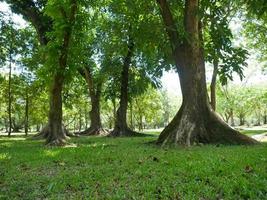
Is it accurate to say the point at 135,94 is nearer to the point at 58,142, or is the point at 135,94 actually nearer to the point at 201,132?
the point at 58,142

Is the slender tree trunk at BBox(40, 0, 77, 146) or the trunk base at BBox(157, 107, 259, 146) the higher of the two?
the slender tree trunk at BBox(40, 0, 77, 146)

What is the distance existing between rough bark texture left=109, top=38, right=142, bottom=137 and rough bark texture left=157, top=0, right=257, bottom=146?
11.8 metres

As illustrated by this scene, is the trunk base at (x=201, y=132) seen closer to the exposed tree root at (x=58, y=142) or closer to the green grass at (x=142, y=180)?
the exposed tree root at (x=58, y=142)

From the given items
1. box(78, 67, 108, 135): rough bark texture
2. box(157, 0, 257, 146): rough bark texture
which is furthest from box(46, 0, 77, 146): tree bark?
box(78, 67, 108, 135): rough bark texture

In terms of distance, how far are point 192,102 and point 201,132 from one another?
133 centimetres

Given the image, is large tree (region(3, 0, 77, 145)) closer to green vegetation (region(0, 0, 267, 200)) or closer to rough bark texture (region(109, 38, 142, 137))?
green vegetation (region(0, 0, 267, 200))

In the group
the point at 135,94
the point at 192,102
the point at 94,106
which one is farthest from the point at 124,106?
the point at 192,102

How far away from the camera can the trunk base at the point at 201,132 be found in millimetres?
13844

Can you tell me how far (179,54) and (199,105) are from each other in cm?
246

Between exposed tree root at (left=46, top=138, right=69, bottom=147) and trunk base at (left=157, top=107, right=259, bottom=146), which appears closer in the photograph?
trunk base at (left=157, top=107, right=259, bottom=146)

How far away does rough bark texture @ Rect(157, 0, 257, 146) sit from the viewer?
14102 mm

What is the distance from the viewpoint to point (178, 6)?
59.0ft

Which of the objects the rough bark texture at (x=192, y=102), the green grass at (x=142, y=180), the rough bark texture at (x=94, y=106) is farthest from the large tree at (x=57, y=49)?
the rough bark texture at (x=94, y=106)

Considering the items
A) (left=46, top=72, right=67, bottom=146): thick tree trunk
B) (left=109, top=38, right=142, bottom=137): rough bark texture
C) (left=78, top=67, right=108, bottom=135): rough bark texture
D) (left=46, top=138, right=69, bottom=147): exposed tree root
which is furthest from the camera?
(left=78, top=67, right=108, bottom=135): rough bark texture
